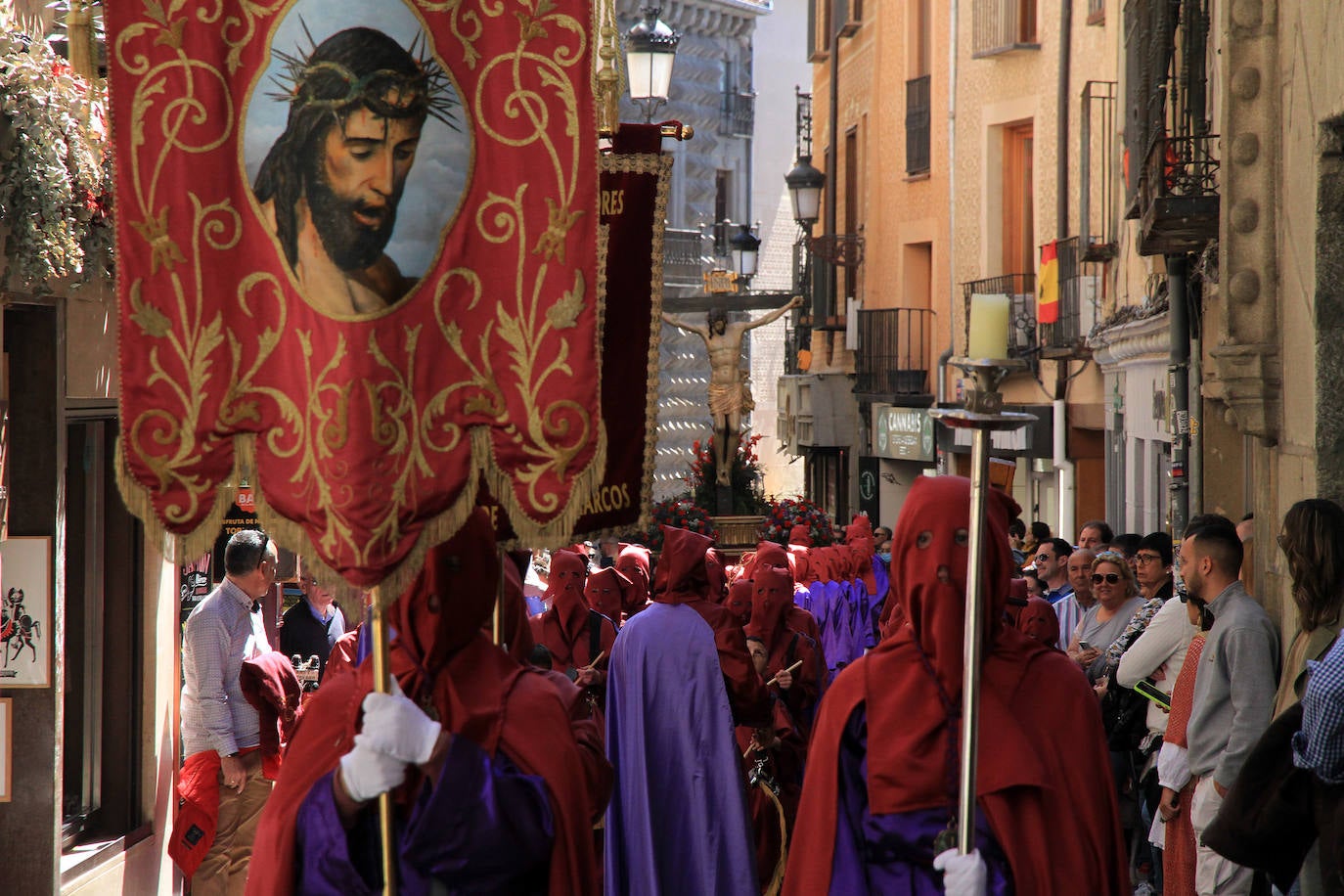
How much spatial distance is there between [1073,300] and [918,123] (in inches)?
299

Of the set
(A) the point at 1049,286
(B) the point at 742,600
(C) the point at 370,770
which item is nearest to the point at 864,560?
(B) the point at 742,600

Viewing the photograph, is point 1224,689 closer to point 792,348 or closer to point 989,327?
point 989,327

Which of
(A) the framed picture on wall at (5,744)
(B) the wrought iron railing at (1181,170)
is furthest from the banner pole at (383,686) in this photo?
(B) the wrought iron railing at (1181,170)

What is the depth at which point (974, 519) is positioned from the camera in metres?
4.09

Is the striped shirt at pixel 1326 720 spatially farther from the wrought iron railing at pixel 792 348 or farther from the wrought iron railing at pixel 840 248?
the wrought iron railing at pixel 792 348

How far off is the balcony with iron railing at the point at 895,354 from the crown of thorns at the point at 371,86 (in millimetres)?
22692

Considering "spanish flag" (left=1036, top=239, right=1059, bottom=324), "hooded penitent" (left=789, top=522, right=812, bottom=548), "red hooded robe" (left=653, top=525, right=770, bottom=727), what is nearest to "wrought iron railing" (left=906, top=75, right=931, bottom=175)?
"spanish flag" (left=1036, top=239, right=1059, bottom=324)

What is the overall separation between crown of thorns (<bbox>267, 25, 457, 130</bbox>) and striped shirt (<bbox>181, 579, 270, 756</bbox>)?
4957 millimetres

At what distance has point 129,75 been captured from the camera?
3.59m

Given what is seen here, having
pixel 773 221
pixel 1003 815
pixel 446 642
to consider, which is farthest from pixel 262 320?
pixel 773 221

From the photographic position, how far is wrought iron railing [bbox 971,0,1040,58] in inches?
866

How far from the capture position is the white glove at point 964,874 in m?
4.26

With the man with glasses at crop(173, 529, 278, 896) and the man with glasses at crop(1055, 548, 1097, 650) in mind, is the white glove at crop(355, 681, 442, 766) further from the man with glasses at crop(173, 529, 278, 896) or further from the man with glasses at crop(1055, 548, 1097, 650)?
the man with glasses at crop(1055, 548, 1097, 650)

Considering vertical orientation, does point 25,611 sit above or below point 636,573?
above
